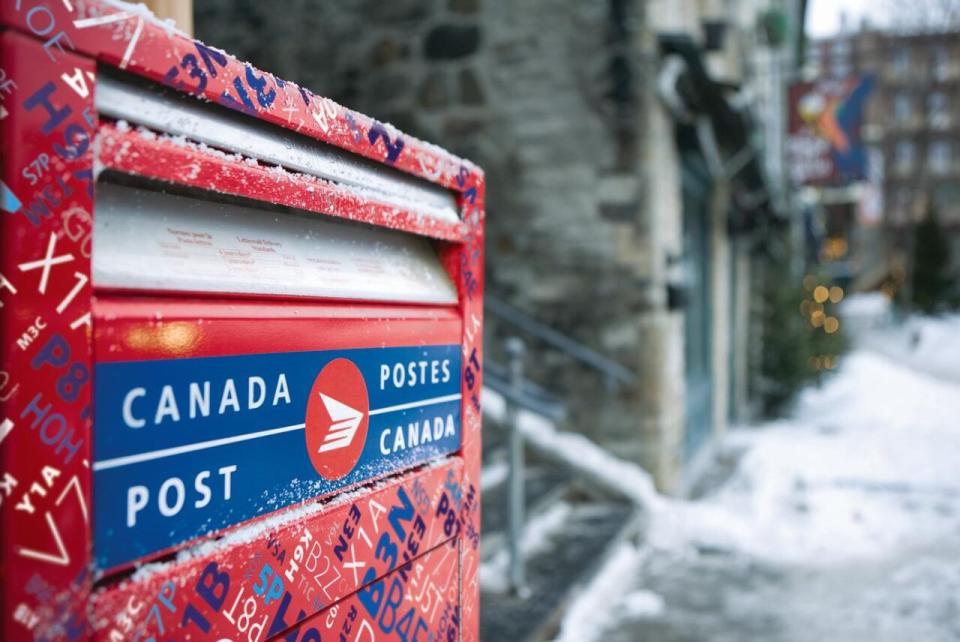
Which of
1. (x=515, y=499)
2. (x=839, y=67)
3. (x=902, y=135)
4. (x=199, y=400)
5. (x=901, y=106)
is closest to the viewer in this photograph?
(x=199, y=400)

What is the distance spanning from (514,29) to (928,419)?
A: 314 inches

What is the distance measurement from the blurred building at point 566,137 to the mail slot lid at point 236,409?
413 centimetres

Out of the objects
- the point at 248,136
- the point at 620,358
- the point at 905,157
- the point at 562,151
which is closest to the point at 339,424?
the point at 248,136

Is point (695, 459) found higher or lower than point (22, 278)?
lower

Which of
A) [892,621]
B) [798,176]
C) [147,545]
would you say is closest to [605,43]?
[892,621]

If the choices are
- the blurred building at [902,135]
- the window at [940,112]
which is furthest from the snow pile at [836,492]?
the window at [940,112]

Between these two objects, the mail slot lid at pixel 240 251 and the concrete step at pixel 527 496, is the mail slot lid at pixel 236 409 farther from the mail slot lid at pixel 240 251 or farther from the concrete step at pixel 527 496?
the concrete step at pixel 527 496

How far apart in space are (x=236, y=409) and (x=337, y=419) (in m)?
0.24

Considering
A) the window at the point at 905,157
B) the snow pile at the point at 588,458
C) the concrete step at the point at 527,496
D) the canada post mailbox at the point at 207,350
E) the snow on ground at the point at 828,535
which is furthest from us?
the window at the point at 905,157

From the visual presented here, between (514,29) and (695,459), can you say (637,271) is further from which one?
(695,459)

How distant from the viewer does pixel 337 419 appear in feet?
4.32

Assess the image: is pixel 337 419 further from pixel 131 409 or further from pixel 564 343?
pixel 564 343

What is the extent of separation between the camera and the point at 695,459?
755cm

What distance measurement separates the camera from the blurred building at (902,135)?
28.0m
